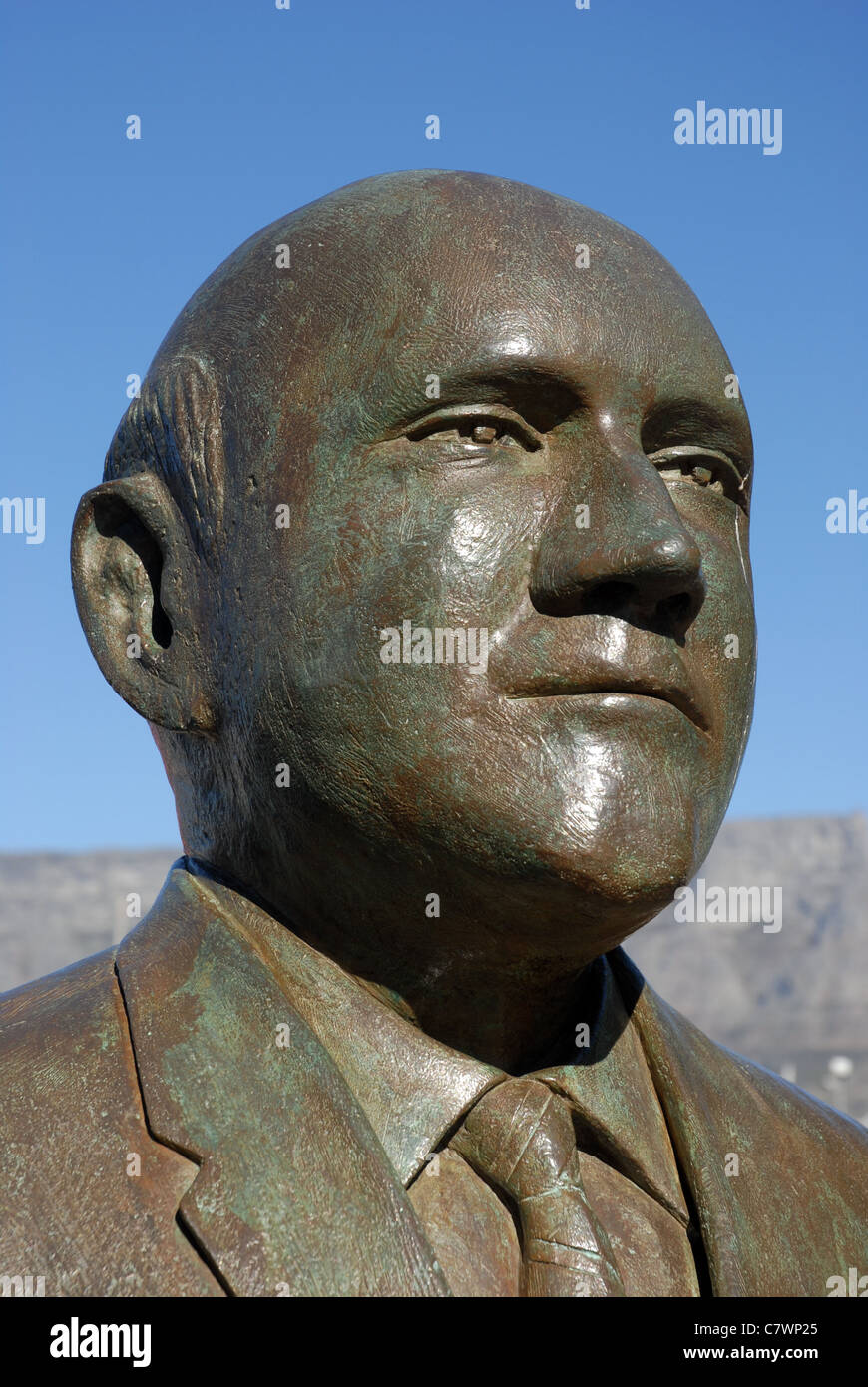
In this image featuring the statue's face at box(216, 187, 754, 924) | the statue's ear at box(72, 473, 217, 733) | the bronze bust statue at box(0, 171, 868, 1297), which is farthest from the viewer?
the statue's ear at box(72, 473, 217, 733)

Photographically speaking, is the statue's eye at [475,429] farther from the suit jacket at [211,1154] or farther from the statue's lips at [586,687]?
the suit jacket at [211,1154]

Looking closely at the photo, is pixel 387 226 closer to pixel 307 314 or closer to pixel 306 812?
Result: pixel 307 314

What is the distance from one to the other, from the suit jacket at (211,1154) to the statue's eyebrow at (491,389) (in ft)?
4.12

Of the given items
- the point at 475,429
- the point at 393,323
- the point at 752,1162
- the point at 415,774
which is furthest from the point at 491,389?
the point at 752,1162

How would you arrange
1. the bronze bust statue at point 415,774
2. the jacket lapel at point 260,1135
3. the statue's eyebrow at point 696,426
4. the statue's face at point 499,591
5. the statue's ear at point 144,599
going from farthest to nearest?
the statue's ear at point 144,599
the statue's eyebrow at point 696,426
the statue's face at point 499,591
the bronze bust statue at point 415,774
the jacket lapel at point 260,1135

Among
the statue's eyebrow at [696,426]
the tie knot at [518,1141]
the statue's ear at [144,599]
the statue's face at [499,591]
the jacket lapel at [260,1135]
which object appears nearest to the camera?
the jacket lapel at [260,1135]

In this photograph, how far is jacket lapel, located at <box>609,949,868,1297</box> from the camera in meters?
4.08

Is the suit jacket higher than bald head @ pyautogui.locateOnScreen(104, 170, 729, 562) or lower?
lower

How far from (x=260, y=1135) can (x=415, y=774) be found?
0.82 meters

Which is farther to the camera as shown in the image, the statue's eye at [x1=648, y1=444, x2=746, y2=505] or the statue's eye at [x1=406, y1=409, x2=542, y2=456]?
the statue's eye at [x1=648, y1=444, x2=746, y2=505]

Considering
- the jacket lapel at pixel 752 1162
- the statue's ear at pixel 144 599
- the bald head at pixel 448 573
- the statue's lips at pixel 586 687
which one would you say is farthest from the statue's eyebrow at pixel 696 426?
the jacket lapel at pixel 752 1162


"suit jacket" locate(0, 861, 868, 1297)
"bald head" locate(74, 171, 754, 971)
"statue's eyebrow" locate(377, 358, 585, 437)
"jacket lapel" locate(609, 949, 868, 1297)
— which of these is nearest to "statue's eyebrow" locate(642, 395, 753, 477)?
"bald head" locate(74, 171, 754, 971)

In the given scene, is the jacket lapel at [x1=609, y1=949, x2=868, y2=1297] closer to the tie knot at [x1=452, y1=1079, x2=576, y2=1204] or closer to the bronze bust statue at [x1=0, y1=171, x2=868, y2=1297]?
the bronze bust statue at [x1=0, y1=171, x2=868, y2=1297]

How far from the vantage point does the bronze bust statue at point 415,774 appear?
360 centimetres
